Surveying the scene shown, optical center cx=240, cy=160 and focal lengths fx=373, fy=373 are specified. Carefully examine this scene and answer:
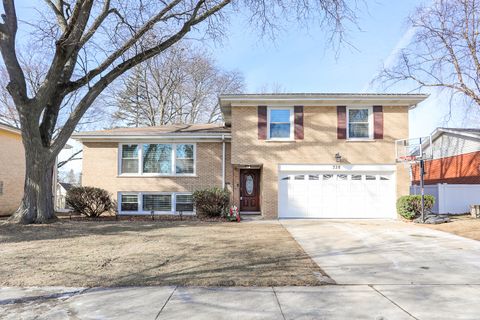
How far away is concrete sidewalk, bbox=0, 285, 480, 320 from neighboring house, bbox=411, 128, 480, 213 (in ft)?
35.3

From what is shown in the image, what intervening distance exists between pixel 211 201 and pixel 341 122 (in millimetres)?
6419

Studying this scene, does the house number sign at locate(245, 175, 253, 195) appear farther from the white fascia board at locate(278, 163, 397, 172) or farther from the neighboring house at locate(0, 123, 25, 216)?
the neighboring house at locate(0, 123, 25, 216)

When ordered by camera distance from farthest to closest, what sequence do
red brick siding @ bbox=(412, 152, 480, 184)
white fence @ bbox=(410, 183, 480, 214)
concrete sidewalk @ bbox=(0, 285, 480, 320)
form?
red brick siding @ bbox=(412, 152, 480, 184) → white fence @ bbox=(410, 183, 480, 214) → concrete sidewalk @ bbox=(0, 285, 480, 320)

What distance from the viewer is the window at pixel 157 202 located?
17141 mm

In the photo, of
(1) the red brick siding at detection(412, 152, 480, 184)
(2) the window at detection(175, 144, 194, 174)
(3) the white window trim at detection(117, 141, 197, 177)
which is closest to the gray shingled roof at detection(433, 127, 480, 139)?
(1) the red brick siding at detection(412, 152, 480, 184)

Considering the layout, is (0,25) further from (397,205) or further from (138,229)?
(397,205)

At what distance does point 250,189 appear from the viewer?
17312mm

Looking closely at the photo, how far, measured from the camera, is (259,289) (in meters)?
5.48

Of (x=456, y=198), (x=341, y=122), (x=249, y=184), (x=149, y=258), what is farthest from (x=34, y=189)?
(x=456, y=198)

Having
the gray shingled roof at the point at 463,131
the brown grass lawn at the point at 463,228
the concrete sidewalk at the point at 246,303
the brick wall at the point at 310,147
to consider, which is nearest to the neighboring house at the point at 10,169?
the brick wall at the point at 310,147

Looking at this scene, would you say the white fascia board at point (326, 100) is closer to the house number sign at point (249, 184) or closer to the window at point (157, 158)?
the house number sign at point (249, 184)

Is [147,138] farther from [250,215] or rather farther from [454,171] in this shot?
[454,171]

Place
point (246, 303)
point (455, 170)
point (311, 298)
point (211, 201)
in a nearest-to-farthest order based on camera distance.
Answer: point (246, 303) → point (311, 298) → point (211, 201) → point (455, 170)

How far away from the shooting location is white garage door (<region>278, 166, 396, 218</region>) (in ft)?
51.8
